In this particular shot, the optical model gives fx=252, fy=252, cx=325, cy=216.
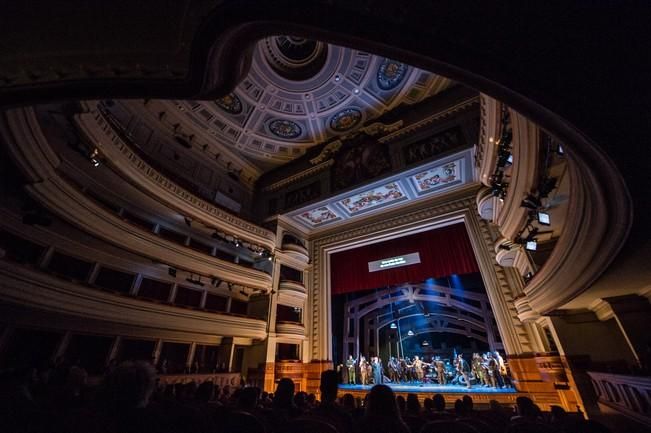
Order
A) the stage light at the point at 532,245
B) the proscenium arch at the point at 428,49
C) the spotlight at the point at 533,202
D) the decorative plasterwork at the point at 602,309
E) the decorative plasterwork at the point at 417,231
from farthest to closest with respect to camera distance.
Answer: the decorative plasterwork at the point at 417,231, the decorative plasterwork at the point at 602,309, the stage light at the point at 532,245, the spotlight at the point at 533,202, the proscenium arch at the point at 428,49

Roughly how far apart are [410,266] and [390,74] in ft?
28.8

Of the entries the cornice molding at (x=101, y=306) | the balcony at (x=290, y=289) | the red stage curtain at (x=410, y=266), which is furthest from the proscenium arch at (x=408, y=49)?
the balcony at (x=290, y=289)

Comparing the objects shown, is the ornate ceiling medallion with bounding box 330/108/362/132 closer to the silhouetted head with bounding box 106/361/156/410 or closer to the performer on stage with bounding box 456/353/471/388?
the performer on stage with bounding box 456/353/471/388

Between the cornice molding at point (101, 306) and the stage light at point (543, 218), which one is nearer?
the stage light at point (543, 218)

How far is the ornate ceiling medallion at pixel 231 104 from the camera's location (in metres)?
11.9

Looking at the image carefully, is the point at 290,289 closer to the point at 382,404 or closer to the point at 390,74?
the point at 382,404

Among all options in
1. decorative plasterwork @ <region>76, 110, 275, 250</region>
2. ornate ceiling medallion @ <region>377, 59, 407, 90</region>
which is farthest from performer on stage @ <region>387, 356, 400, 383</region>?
ornate ceiling medallion @ <region>377, 59, 407, 90</region>

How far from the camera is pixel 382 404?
2350 mm

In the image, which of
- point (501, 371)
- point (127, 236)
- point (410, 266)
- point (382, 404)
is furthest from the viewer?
point (410, 266)

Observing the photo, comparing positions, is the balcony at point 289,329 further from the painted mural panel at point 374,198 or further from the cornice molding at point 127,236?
the painted mural panel at point 374,198

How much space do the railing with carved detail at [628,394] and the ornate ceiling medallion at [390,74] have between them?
11234 mm

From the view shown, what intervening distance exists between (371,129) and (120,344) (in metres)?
13.7

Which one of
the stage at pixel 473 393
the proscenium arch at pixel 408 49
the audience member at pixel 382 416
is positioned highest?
the proscenium arch at pixel 408 49

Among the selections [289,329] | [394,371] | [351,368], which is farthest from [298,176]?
[394,371]
